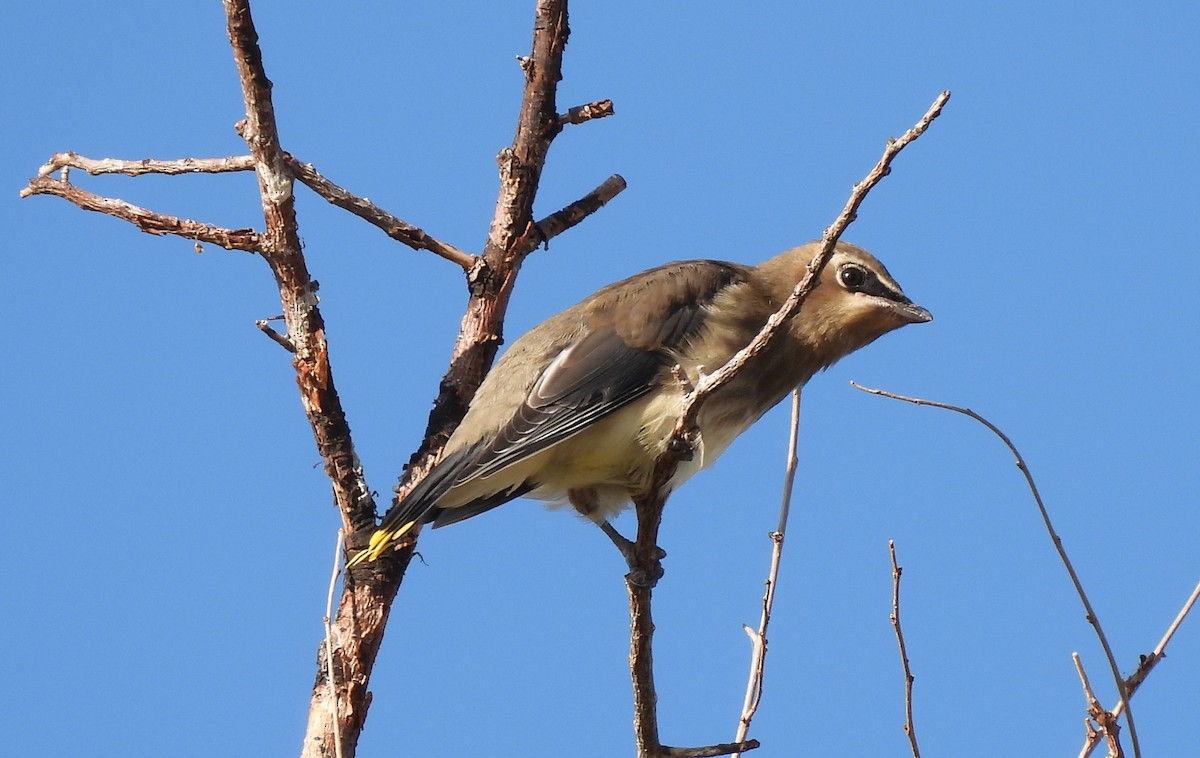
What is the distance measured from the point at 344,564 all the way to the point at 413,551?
0.28 meters

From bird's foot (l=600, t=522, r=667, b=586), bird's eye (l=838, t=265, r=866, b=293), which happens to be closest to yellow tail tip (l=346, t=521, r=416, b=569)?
bird's foot (l=600, t=522, r=667, b=586)

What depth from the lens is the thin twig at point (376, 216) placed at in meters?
5.54

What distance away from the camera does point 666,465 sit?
484cm

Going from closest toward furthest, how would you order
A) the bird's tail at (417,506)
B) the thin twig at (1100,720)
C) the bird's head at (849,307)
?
the thin twig at (1100,720) → the bird's tail at (417,506) → the bird's head at (849,307)

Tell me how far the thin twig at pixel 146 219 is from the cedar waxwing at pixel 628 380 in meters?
1.06

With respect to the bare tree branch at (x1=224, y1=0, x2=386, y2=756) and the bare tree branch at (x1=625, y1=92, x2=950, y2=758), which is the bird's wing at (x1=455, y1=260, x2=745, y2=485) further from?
the bare tree branch at (x1=625, y1=92, x2=950, y2=758)

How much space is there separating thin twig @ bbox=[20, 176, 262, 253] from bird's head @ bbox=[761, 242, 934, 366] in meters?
2.62

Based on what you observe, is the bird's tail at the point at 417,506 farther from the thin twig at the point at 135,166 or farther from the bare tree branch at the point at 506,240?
the thin twig at the point at 135,166

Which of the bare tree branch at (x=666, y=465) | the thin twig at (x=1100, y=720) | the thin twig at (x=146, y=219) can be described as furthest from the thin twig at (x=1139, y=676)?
the thin twig at (x=146, y=219)

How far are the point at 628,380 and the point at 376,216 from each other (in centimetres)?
119

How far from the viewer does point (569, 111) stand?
597 centimetres

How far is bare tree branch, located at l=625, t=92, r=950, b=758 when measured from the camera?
3.71 meters

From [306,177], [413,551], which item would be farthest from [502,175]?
[413,551]

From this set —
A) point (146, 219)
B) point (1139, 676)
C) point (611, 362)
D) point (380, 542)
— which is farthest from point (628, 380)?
point (1139, 676)
